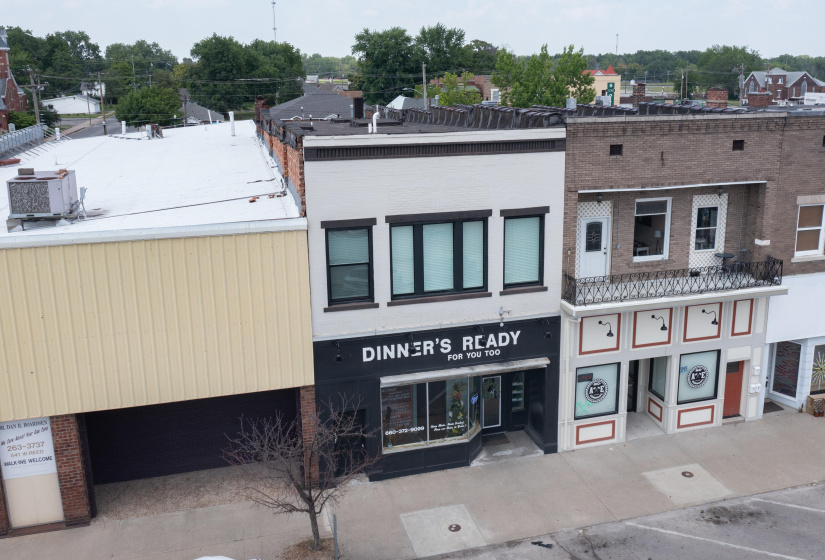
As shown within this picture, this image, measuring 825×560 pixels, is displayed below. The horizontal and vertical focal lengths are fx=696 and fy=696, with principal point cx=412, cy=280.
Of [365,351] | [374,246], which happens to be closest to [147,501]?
[365,351]

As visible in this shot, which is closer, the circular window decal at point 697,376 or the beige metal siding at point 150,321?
the beige metal siding at point 150,321

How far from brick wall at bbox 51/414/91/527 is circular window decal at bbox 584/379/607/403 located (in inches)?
486

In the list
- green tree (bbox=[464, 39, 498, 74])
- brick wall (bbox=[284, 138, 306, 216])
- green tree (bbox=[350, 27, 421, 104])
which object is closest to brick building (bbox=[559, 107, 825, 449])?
brick wall (bbox=[284, 138, 306, 216])

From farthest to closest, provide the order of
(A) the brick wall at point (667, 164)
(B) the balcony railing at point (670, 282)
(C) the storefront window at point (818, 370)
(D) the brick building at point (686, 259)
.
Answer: (C) the storefront window at point (818, 370) → (B) the balcony railing at point (670, 282) → (D) the brick building at point (686, 259) → (A) the brick wall at point (667, 164)

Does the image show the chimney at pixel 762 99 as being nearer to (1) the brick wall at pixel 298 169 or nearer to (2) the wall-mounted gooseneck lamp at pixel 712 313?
(2) the wall-mounted gooseneck lamp at pixel 712 313

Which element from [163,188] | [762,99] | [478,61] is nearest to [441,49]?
[478,61]

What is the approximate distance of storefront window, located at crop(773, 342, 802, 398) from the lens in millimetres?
20641

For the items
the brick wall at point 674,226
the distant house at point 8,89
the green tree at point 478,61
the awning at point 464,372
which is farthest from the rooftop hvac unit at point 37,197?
the green tree at point 478,61

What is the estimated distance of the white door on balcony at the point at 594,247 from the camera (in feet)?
59.5

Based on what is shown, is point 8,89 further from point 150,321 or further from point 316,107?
point 150,321

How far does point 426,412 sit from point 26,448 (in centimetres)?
896

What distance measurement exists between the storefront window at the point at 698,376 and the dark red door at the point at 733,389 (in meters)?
0.55

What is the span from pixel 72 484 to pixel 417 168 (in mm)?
10291

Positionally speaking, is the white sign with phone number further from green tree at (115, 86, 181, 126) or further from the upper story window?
green tree at (115, 86, 181, 126)
